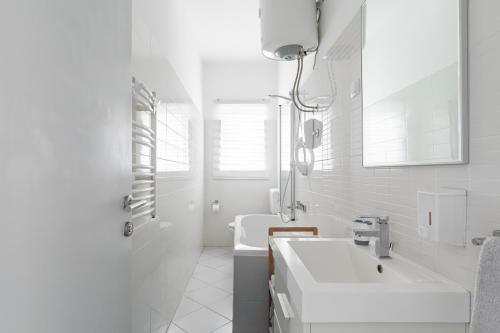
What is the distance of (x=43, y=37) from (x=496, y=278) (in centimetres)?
110

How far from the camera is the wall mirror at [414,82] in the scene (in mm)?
895

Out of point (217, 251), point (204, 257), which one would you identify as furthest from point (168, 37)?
point (217, 251)

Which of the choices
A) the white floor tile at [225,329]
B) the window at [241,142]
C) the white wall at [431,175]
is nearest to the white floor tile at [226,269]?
the white floor tile at [225,329]

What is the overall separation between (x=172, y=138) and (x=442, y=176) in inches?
75.7

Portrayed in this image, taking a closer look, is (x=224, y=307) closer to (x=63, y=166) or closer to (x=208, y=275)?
(x=208, y=275)

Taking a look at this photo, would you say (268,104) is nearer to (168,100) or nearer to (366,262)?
(168,100)

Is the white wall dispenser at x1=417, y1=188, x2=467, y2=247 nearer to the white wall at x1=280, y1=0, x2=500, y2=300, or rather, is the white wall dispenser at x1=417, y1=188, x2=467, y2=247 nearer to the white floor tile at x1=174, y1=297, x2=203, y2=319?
the white wall at x1=280, y1=0, x2=500, y2=300

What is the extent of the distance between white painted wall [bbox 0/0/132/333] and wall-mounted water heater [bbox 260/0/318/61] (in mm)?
1260

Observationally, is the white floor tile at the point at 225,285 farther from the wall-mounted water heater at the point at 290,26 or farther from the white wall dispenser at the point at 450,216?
the white wall dispenser at the point at 450,216

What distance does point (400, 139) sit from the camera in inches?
→ 47.6

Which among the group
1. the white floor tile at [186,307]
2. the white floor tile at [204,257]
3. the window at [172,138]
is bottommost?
the white floor tile at [186,307]

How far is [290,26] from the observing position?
2.19m

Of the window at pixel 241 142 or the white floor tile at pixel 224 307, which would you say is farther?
the window at pixel 241 142

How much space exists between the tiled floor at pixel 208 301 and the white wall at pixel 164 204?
0.10 m
